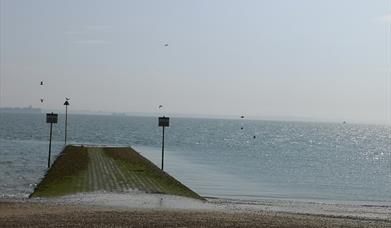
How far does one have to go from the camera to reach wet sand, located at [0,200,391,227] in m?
16.0

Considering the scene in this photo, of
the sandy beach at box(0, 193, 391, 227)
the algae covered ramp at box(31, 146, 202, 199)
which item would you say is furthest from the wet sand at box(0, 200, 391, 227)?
the algae covered ramp at box(31, 146, 202, 199)

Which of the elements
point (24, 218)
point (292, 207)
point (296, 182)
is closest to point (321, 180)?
point (296, 182)

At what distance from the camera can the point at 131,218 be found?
17.0 m

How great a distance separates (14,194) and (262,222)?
1271 cm

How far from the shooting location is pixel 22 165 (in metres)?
42.2

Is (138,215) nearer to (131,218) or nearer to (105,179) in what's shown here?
(131,218)

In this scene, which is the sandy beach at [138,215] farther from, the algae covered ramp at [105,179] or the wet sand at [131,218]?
the algae covered ramp at [105,179]

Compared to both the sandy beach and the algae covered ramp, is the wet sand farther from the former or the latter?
the algae covered ramp

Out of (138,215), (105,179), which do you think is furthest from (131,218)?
(105,179)

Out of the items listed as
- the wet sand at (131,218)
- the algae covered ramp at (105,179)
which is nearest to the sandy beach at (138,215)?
the wet sand at (131,218)

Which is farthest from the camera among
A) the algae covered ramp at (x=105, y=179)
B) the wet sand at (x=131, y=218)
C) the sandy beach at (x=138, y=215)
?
the algae covered ramp at (x=105, y=179)

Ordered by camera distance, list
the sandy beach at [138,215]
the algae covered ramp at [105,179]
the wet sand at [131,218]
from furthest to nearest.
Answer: the algae covered ramp at [105,179] → the sandy beach at [138,215] → the wet sand at [131,218]

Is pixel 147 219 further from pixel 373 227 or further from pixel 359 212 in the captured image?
pixel 359 212

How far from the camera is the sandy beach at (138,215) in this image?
1617 cm
